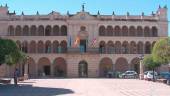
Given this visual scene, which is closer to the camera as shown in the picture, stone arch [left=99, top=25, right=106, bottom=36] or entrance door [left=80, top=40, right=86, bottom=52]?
entrance door [left=80, top=40, right=86, bottom=52]

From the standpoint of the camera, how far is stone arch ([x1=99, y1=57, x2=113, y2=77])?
94562 mm

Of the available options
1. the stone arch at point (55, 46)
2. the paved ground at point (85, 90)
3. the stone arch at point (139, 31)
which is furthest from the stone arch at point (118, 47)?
the paved ground at point (85, 90)

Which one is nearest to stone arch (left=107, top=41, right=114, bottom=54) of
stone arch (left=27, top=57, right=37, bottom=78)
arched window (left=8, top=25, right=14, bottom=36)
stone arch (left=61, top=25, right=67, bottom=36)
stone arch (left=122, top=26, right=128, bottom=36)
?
stone arch (left=122, top=26, right=128, bottom=36)

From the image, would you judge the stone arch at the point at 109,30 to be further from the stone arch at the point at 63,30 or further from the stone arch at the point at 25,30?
Answer: the stone arch at the point at 25,30

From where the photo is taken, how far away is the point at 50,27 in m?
94.6

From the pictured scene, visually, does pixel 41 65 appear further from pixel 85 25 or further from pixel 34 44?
pixel 85 25

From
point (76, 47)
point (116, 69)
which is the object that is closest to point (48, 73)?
point (76, 47)

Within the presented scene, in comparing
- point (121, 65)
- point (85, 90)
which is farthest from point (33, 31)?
point (85, 90)

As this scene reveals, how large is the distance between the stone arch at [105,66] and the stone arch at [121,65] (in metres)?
1.45

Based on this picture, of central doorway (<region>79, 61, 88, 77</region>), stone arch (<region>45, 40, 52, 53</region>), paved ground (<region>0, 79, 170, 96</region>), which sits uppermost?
stone arch (<region>45, 40, 52, 53</region>)

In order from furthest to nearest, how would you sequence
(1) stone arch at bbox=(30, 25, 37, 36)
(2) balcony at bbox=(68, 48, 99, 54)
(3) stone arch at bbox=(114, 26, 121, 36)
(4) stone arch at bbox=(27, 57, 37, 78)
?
(3) stone arch at bbox=(114, 26, 121, 36) → (1) stone arch at bbox=(30, 25, 37, 36) → (4) stone arch at bbox=(27, 57, 37, 78) → (2) balcony at bbox=(68, 48, 99, 54)

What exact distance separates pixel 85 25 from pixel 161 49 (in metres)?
39.3

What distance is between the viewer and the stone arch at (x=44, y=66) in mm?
94162

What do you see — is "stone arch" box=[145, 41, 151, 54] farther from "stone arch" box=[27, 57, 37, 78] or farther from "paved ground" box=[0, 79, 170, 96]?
"paved ground" box=[0, 79, 170, 96]
